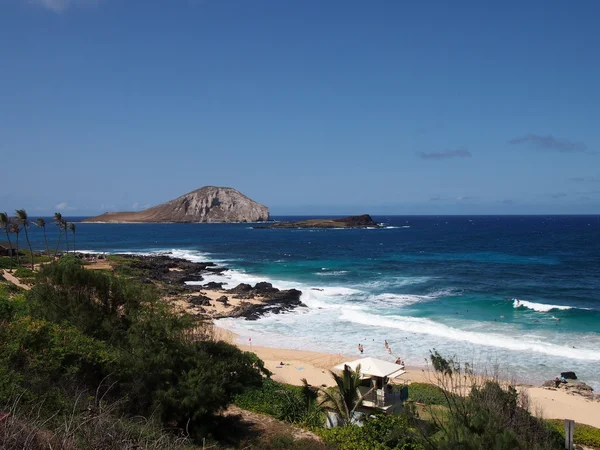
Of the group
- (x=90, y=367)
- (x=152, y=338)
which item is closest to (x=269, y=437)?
(x=152, y=338)

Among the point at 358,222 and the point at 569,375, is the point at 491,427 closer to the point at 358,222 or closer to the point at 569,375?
the point at 569,375

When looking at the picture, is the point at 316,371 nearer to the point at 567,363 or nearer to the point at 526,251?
the point at 567,363

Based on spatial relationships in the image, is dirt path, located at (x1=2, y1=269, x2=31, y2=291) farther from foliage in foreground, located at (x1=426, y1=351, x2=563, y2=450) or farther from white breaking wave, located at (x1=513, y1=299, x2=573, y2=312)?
white breaking wave, located at (x1=513, y1=299, x2=573, y2=312)

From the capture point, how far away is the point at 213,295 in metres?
43.2

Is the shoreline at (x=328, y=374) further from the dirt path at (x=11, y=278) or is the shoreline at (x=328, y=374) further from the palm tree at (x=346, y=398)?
the dirt path at (x=11, y=278)

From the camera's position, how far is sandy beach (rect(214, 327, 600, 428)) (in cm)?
1905

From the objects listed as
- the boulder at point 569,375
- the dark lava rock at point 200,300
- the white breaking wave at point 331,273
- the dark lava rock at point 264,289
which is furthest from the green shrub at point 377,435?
the white breaking wave at point 331,273

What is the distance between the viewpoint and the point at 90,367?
11.9 meters

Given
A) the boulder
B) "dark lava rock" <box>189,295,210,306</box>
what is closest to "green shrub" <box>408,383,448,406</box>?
the boulder

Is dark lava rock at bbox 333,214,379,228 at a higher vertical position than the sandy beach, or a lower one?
higher

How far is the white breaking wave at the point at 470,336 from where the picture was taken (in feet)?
87.1

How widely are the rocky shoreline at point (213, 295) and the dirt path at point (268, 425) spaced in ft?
53.1

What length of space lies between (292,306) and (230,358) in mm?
24731

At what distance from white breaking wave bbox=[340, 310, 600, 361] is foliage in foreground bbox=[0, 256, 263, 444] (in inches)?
702
